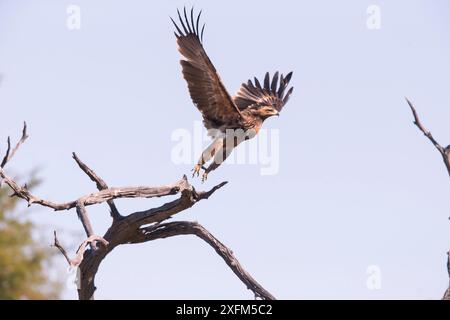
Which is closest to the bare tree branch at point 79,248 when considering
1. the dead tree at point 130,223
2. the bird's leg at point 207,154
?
the dead tree at point 130,223

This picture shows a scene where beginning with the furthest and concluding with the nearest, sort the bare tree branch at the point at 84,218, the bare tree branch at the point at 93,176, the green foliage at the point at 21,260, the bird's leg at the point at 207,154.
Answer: the green foliage at the point at 21,260
the bird's leg at the point at 207,154
the bare tree branch at the point at 93,176
the bare tree branch at the point at 84,218

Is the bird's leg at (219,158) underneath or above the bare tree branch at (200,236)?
above

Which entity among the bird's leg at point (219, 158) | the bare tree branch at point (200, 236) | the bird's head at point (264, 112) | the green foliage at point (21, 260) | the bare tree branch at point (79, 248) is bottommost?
the green foliage at point (21, 260)

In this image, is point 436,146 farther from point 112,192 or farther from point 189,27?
point 189,27

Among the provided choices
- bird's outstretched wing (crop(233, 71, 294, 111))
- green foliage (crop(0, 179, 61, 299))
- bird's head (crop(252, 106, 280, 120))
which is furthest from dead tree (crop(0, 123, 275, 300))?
green foliage (crop(0, 179, 61, 299))

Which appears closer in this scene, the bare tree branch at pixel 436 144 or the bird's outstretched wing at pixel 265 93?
the bare tree branch at pixel 436 144

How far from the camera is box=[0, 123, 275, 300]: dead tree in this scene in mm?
6973

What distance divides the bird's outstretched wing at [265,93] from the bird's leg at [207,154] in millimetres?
1968

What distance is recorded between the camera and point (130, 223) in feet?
24.6

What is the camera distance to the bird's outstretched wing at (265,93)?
37.5 feet

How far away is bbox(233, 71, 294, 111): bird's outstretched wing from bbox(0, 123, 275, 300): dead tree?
3734mm

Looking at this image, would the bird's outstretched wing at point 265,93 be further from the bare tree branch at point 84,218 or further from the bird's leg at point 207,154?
the bare tree branch at point 84,218

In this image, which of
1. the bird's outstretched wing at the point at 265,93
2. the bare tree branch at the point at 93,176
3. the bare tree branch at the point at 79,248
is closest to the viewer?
the bare tree branch at the point at 79,248
